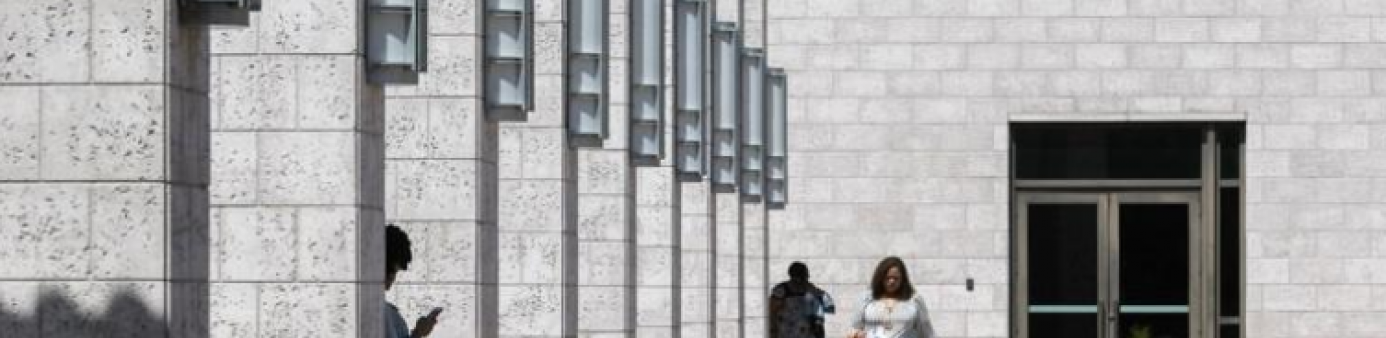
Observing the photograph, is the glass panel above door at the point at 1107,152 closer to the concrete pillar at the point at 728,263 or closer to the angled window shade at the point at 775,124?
the angled window shade at the point at 775,124

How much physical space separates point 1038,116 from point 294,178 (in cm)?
2178

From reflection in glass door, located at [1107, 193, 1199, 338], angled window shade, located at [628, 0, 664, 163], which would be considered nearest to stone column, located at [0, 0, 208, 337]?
angled window shade, located at [628, 0, 664, 163]

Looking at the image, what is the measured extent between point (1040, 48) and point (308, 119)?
21805 millimetres

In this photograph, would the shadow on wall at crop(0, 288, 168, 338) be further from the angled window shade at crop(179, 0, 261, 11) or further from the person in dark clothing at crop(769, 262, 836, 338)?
A: the person in dark clothing at crop(769, 262, 836, 338)

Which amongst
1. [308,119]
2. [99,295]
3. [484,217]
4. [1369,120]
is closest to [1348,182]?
[1369,120]

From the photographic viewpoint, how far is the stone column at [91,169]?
35.2 ft

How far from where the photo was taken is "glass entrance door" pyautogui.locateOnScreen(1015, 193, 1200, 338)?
3544cm

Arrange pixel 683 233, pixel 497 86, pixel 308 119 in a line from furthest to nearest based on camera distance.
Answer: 1. pixel 683 233
2. pixel 497 86
3. pixel 308 119

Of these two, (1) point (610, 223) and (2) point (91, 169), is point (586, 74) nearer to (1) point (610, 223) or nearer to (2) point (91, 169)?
(1) point (610, 223)

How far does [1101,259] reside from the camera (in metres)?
35.5

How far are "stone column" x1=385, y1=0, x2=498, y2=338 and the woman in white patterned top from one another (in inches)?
201

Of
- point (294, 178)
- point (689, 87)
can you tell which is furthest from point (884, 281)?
point (294, 178)

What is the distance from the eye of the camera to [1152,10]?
34656 millimetres

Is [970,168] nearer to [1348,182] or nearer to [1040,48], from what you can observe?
[1040,48]
